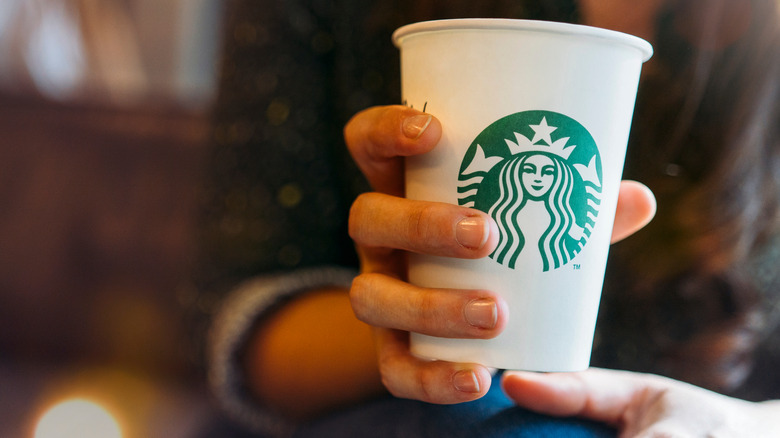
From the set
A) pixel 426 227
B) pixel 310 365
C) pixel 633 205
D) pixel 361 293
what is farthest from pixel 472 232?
pixel 310 365

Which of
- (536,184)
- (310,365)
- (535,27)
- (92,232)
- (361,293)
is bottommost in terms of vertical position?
(310,365)

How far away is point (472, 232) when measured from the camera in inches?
17.8

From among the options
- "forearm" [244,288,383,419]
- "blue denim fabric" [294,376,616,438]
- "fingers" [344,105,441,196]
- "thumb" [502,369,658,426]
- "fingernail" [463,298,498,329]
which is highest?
"fingers" [344,105,441,196]

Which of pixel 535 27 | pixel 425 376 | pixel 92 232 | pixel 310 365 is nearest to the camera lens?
pixel 535 27

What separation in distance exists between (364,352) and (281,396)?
0.47ft

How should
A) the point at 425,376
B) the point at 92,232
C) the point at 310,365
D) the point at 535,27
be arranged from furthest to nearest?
1. the point at 92,232
2. the point at 310,365
3. the point at 425,376
4. the point at 535,27

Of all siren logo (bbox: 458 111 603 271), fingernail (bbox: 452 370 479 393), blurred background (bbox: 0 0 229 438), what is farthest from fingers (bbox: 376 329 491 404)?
blurred background (bbox: 0 0 229 438)

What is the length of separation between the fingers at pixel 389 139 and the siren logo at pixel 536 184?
0.13 ft

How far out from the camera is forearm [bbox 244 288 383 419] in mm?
876

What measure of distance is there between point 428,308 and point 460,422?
170mm

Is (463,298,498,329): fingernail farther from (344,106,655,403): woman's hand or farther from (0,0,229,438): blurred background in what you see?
(0,0,229,438): blurred background

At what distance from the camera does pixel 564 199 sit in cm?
47

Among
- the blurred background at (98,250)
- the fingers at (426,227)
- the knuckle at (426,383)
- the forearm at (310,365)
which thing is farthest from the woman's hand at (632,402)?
the blurred background at (98,250)

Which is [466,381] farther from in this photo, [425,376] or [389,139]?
[389,139]
